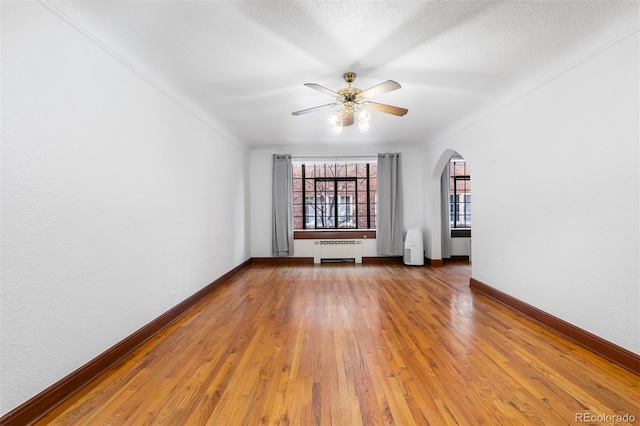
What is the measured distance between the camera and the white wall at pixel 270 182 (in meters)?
6.45

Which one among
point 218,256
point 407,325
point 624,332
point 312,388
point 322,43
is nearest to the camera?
point 312,388

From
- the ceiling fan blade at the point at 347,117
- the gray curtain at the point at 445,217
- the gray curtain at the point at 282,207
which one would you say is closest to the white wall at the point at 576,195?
the ceiling fan blade at the point at 347,117

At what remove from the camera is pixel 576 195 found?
8.29 ft

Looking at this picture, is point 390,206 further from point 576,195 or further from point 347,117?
point 576,195

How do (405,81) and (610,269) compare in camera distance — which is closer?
(610,269)

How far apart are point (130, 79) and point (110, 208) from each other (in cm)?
115

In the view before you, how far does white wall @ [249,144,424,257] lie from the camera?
254 inches

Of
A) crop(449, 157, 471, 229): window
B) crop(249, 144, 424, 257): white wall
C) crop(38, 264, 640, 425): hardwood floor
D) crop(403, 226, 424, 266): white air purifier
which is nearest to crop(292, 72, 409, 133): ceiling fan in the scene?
crop(38, 264, 640, 425): hardwood floor

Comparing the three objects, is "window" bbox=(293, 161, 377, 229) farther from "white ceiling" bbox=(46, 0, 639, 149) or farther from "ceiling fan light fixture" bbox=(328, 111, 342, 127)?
"ceiling fan light fixture" bbox=(328, 111, 342, 127)

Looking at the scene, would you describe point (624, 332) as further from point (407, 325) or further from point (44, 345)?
point (44, 345)

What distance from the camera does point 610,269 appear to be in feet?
7.32

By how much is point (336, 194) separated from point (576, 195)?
4.85 meters

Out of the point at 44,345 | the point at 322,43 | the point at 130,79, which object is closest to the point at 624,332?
the point at 322,43
